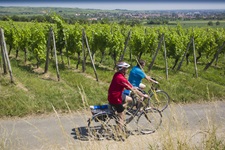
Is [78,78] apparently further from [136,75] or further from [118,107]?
[118,107]

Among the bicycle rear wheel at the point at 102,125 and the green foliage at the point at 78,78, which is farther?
the green foliage at the point at 78,78

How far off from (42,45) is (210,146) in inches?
391

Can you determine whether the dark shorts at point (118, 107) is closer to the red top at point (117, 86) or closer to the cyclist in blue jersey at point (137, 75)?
the red top at point (117, 86)

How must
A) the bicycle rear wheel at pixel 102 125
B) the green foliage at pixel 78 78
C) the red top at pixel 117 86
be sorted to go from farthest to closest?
the green foliage at pixel 78 78
the red top at pixel 117 86
the bicycle rear wheel at pixel 102 125

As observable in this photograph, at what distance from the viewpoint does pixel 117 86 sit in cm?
594

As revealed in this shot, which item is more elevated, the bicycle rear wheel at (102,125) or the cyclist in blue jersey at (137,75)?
the cyclist in blue jersey at (137,75)

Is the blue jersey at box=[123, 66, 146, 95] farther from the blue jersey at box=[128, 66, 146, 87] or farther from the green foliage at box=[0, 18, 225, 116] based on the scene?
the green foliage at box=[0, 18, 225, 116]

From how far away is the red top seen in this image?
5863 millimetres

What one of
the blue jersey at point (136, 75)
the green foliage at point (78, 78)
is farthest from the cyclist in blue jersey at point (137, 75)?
the green foliage at point (78, 78)

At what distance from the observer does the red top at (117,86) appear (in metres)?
5.86

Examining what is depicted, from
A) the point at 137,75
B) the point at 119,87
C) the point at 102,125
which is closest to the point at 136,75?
the point at 137,75

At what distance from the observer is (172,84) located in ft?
36.7

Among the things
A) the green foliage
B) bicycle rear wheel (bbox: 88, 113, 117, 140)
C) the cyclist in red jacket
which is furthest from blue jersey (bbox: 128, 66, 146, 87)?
the green foliage

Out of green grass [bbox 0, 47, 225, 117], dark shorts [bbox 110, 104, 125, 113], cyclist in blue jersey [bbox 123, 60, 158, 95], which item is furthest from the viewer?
green grass [bbox 0, 47, 225, 117]
